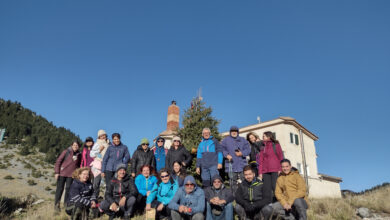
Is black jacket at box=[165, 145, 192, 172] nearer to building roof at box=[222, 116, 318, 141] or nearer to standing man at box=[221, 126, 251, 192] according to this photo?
standing man at box=[221, 126, 251, 192]

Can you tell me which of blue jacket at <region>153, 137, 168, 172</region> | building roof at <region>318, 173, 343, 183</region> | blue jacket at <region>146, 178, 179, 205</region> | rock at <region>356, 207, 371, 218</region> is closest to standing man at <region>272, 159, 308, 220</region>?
blue jacket at <region>146, 178, 179, 205</region>

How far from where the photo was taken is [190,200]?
588cm

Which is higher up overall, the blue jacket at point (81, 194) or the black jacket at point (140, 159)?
the black jacket at point (140, 159)

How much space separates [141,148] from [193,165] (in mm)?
2372

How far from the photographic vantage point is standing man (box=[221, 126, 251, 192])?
785 centimetres

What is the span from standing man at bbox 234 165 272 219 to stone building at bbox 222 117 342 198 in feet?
73.9

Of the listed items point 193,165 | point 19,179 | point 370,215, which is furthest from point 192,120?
point 19,179

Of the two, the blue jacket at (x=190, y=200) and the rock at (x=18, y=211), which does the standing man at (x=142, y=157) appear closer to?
the blue jacket at (x=190, y=200)

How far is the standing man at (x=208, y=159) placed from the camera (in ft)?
25.4

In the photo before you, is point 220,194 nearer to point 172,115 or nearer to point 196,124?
point 196,124

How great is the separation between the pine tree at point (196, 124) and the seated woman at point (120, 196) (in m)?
4.81

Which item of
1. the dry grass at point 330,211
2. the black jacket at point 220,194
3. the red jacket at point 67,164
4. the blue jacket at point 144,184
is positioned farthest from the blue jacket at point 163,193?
the dry grass at point 330,211

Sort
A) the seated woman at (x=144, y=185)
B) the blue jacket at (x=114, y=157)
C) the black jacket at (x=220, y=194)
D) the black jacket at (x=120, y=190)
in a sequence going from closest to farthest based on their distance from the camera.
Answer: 1. the black jacket at (x=220, y=194)
2. the black jacket at (x=120, y=190)
3. the seated woman at (x=144, y=185)
4. the blue jacket at (x=114, y=157)

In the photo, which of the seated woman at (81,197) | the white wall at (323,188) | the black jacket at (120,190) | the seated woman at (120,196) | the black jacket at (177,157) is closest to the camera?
the seated woman at (81,197)
